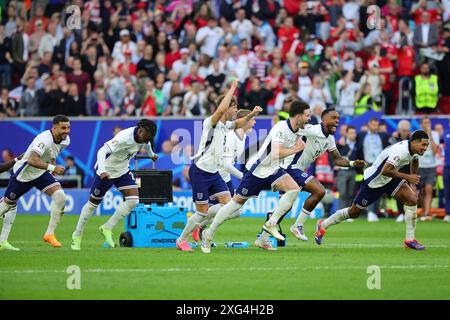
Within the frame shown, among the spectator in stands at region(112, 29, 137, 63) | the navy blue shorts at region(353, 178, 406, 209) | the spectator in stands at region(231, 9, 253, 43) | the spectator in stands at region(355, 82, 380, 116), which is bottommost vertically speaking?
the navy blue shorts at region(353, 178, 406, 209)

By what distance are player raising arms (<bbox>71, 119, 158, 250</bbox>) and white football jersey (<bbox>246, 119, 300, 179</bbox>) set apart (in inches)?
78.1

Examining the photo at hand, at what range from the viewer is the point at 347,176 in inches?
1209

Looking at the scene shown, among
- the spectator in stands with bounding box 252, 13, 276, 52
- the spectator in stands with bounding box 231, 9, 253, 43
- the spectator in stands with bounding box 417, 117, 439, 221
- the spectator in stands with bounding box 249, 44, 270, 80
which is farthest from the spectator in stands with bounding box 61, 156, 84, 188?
the spectator in stands with bounding box 417, 117, 439, 221

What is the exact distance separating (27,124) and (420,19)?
12.4m

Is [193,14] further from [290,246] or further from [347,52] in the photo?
[290,246]

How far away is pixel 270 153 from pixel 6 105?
17363 mm

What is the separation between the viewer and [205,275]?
1482 cm

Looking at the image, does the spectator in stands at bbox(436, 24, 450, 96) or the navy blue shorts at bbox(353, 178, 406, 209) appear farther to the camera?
the spectator in stands at bbox(436, 24, 450, 96)

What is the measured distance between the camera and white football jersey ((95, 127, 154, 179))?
19594 millimetres

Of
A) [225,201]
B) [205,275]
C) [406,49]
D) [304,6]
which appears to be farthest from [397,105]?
[205,275]

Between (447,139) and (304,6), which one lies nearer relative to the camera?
(447,139)

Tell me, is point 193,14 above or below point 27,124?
above

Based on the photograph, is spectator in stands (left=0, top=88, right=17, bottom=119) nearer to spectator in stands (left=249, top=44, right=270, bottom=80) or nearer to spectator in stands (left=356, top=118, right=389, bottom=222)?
spectator in stands (left=249, top=44, right=270, bottom=80)

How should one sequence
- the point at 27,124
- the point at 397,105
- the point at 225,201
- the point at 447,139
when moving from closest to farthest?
the point at 225,201 < the point at 447,139 < the point at 397,105 < the point at 27,124
